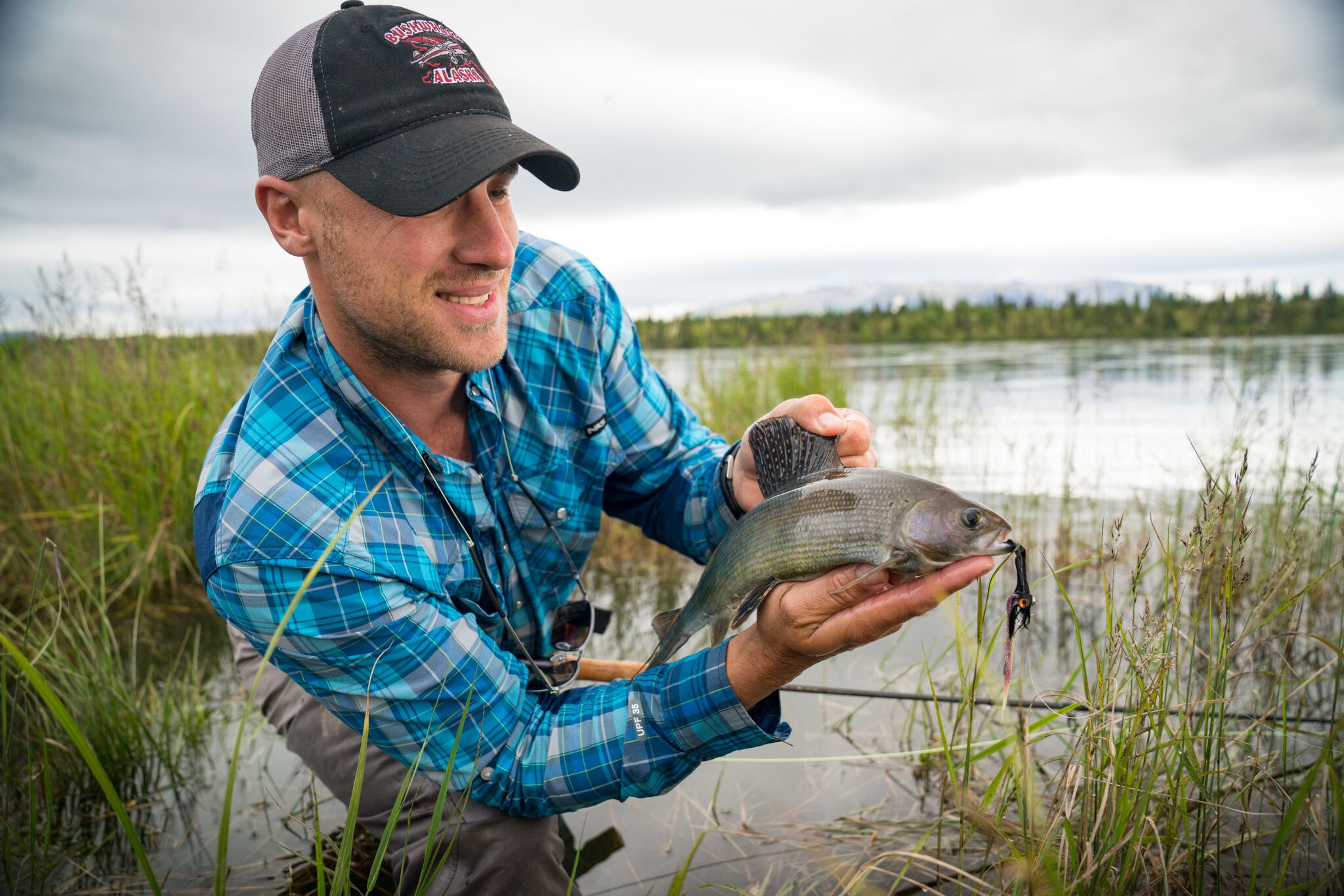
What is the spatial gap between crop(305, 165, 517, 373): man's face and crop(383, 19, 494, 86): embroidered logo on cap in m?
0.30

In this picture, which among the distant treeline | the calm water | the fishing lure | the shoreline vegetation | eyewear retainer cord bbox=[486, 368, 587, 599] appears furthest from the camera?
the distant treeline

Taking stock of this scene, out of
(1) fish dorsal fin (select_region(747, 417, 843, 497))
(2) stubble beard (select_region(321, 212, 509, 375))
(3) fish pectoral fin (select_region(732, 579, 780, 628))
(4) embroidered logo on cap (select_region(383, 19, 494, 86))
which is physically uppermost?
(4) embroidered logo on cap (select_region(383, 19, 494, 86))

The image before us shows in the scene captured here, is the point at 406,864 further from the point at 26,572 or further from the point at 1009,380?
the point at 1009,380

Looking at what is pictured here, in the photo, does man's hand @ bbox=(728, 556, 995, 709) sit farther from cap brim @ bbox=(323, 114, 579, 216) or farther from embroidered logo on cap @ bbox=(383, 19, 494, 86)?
embroidered logo on cap @ bbox=(383, 19, 494, 86)

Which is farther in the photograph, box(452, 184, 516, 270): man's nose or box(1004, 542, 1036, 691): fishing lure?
box(452, 184, 516, 270): man's nose

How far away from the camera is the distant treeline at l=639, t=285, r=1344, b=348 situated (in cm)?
2047

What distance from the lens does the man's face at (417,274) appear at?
7.29 feet

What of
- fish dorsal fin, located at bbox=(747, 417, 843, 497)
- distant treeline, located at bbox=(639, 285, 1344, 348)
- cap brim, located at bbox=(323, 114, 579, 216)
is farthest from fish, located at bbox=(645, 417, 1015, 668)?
distant treeline, located at bbox=(639, 285, 1344, 348)

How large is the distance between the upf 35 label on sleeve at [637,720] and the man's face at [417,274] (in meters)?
1.03

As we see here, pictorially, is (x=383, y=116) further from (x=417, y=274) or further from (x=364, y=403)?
(x=364, y=403)

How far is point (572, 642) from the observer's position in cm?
288

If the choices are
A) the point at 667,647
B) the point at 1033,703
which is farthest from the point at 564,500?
the point at 1033,703

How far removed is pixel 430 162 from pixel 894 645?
312cm

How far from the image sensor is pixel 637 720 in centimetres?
220
